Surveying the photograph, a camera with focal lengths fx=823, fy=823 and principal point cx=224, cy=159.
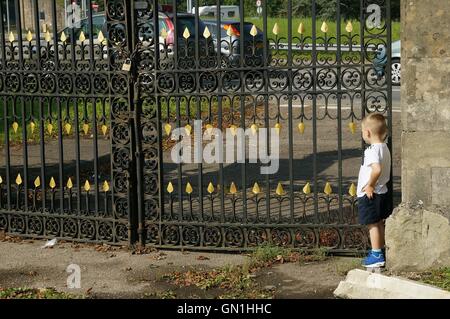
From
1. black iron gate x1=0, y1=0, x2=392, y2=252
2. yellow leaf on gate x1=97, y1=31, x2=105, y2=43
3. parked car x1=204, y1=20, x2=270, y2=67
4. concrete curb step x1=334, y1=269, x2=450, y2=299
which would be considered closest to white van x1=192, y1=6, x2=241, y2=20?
black iron gate x1=0, y1=0, x2=392, y2=252

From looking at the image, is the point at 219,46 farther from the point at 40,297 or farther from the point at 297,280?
the point at 40,297

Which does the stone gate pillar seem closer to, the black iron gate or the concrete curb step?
the black iron gate

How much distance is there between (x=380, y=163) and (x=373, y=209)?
40cm

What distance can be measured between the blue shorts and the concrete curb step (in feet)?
2.25

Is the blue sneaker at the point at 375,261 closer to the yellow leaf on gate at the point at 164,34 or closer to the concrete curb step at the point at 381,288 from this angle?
the concrete curb step at the point at 381,288

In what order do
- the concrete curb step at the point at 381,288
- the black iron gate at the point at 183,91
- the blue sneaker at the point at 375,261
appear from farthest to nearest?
the black iron gate at the point at 183,91
the blue sneaker at the point at 375,261
the concrete curb step at the point at 381,288

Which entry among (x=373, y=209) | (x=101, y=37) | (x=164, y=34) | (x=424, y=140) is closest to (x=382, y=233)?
(x=373, y=209)

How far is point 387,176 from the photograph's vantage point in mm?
6949

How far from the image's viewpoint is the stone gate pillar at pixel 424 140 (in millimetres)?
6496

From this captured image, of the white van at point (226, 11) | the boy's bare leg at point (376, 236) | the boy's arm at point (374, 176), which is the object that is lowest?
the boy's bare leg at point (376, 236)

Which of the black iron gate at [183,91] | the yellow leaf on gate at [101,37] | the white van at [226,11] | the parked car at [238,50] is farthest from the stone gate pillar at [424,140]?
the yellow leaf on gate at [101,37]

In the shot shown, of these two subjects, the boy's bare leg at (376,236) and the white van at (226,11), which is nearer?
the boy's bare leg at (376,236)

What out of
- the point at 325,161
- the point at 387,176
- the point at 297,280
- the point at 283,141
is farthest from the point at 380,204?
the point at 283,141
